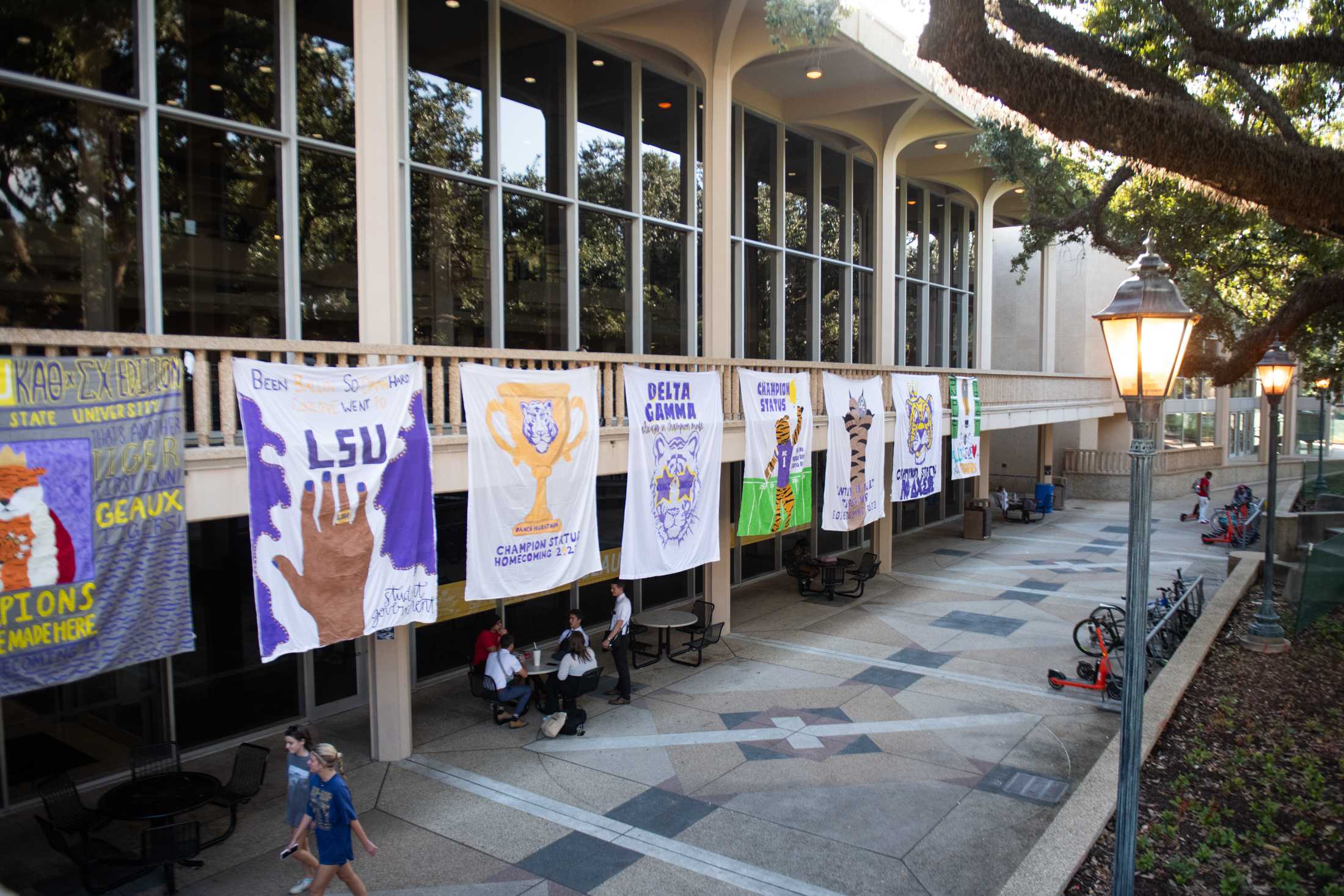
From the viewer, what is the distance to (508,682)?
1211 cm

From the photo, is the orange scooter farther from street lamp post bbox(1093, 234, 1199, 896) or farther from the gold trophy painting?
the gold trophy painting

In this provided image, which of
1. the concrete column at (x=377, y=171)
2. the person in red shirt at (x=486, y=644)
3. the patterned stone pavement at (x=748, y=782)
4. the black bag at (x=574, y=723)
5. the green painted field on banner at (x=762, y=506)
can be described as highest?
the concrete column at (x=377, y=171)

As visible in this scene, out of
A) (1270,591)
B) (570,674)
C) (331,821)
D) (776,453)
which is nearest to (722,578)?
(776,453)

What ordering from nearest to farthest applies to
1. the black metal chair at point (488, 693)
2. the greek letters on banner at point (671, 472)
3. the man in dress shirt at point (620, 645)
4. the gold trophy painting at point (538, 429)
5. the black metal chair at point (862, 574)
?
the gold trophy painting at point (538, 429)
the black metal chair at point (488, 693)
the greek letters on banner at point (671, 472)
the man in dress shirt at point (620, 645)
the black metal chair at point (862, 574)

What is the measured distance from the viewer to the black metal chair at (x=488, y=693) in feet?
39.4

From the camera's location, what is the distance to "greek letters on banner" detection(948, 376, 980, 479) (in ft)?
68.9

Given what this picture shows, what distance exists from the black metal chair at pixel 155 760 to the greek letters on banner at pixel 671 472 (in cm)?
575

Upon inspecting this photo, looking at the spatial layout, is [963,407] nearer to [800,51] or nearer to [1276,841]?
[800,51]

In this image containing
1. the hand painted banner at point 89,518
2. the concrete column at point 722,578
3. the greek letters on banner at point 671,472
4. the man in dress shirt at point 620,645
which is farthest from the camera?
the concrete column at point 722,578

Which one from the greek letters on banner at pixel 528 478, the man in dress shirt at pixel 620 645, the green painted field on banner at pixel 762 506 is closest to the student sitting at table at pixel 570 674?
the man in dress shirt at pixel 620 645

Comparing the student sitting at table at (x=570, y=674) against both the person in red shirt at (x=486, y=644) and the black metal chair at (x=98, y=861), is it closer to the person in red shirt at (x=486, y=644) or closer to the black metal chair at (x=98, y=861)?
the person in red shirt at (x=486, y=644)

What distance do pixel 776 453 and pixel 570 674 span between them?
5.36 metres

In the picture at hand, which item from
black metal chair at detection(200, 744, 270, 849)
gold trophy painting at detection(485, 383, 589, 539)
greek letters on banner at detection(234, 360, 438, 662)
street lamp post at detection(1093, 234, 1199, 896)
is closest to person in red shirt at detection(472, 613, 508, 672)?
gold trophy painting at detection(485, 383, 589, 539)

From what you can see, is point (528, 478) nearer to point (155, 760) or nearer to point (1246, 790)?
point (155, 760)
